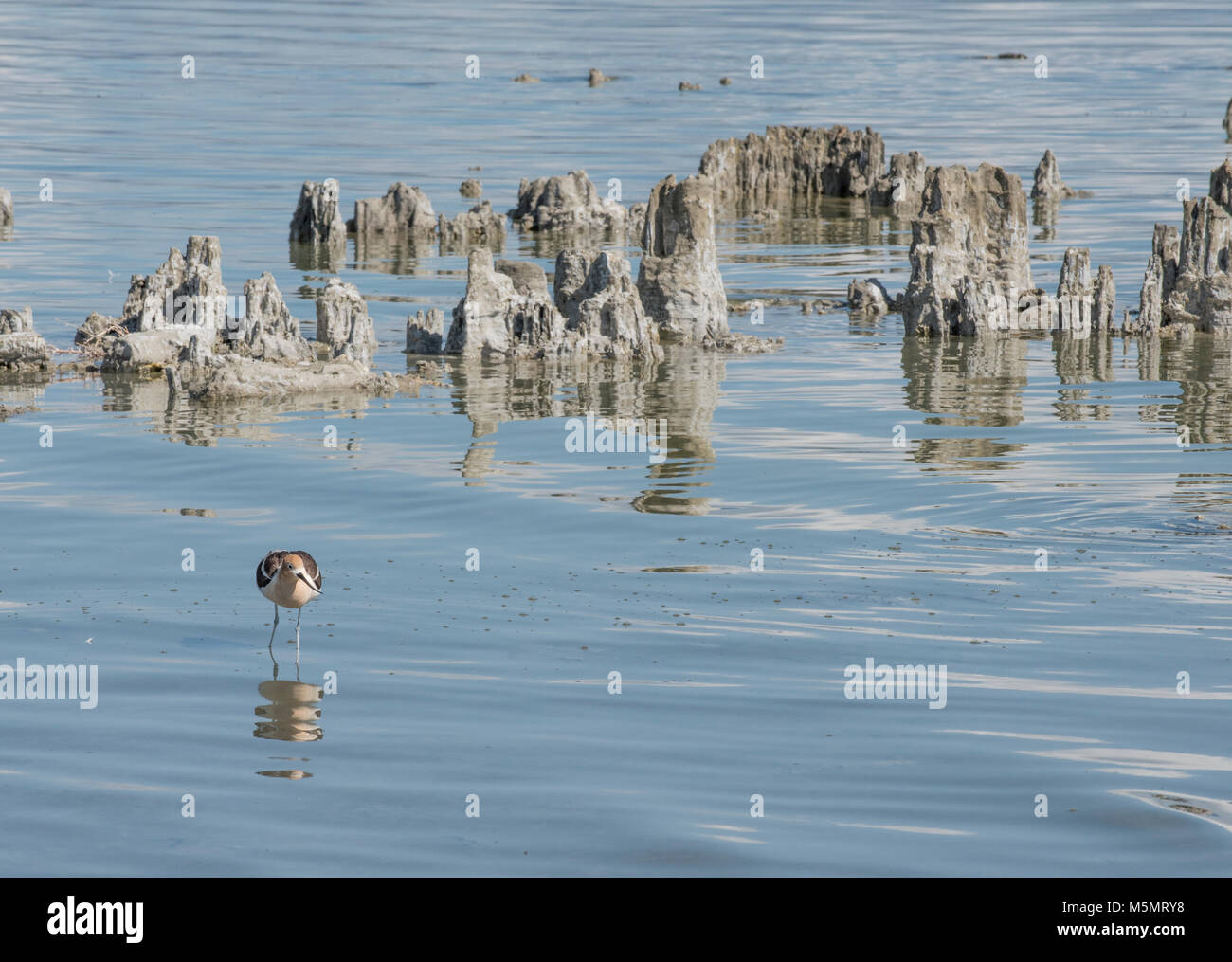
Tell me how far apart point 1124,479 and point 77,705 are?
12055 millimetres

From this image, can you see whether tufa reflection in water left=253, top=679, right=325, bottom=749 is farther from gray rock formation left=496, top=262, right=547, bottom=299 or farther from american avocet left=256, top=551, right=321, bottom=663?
gray rock formation left=496, top=262, right=547, bottom=299

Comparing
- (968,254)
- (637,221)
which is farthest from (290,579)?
(637,221)

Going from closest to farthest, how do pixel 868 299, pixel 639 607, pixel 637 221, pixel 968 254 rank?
pixel 639 607
pixel 968 254
pixel 868 299
pixel 637 221

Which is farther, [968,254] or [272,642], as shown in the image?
[968,254]

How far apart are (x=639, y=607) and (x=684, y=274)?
48.8 feet

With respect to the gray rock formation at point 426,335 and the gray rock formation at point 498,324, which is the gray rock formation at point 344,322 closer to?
the gray rock formation at point 426,335

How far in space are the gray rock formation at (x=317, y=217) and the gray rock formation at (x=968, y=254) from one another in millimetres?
16169

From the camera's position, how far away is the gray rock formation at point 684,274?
29.0m

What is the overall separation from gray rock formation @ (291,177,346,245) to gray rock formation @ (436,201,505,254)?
284 centimetres

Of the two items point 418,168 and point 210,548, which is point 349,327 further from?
point 418,168

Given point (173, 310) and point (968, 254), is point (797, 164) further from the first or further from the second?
point (173, 310)

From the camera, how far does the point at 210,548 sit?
16656 mm

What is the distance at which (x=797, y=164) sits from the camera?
5475 cm

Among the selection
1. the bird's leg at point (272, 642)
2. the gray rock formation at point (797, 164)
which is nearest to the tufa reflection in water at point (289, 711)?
the bird's leg at point (272, 642)
